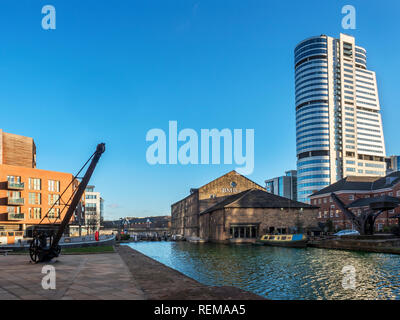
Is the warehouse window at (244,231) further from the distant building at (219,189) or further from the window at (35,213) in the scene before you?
the window at (35,213)

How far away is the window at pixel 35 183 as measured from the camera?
74.4 metres

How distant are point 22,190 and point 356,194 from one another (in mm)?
82504

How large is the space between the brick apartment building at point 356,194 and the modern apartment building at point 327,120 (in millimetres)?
73815

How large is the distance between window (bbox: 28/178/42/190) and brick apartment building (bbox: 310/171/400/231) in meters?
70.8

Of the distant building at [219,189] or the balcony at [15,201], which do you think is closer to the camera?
the balcony at [15,201]

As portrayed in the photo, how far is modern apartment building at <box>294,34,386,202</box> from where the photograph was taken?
7195 inches

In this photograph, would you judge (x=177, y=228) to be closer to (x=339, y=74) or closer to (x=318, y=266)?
(x=318, y=266)

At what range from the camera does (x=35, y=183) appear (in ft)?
247

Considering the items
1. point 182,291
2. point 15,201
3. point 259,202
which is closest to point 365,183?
point 259,202

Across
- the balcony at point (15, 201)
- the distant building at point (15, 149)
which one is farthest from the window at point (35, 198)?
the distant building at point (15, 149)

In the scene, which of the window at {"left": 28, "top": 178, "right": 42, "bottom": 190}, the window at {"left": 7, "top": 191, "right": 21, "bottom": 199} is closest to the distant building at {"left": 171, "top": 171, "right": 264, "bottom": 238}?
the window at {"left": 28, "top": 178, "right": 42, "bottom": 190}
